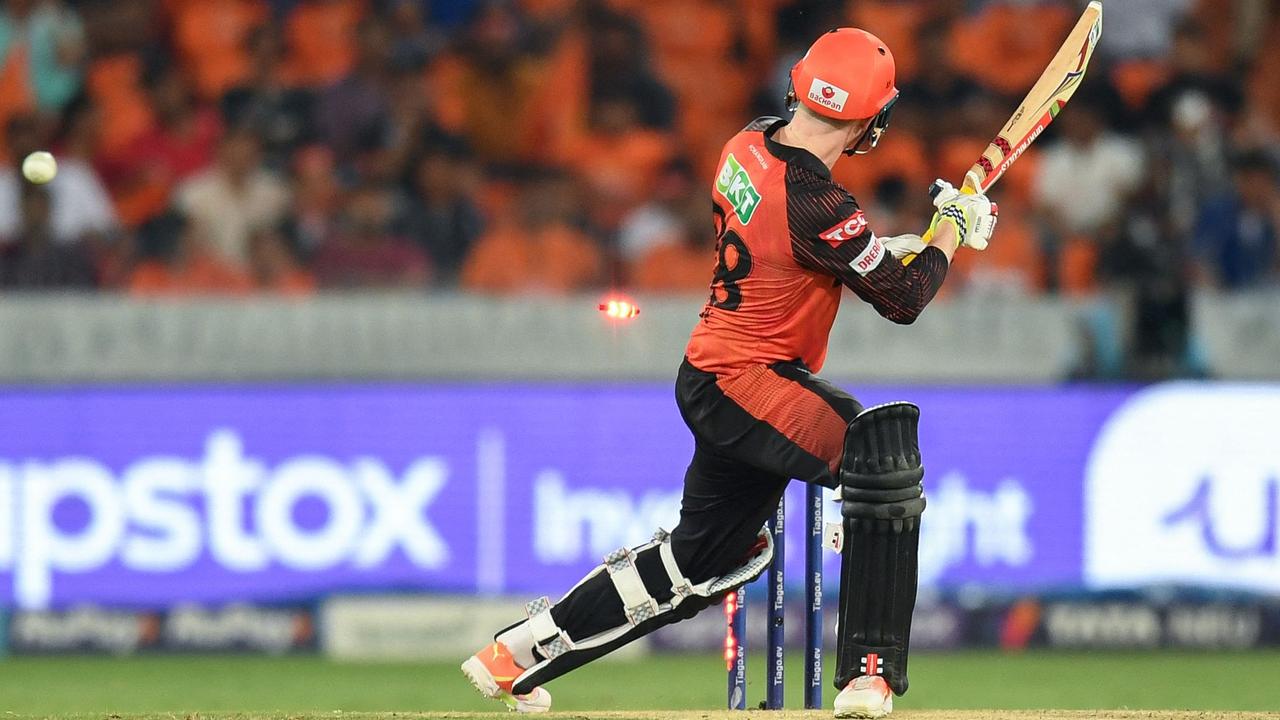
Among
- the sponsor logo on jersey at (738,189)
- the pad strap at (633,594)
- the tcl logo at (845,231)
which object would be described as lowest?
the pad strap at (633,594)

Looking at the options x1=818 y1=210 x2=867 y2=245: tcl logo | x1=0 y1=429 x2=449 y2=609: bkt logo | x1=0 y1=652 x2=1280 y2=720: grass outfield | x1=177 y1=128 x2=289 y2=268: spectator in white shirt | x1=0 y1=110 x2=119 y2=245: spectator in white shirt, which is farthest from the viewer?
x1=177 y1=128 x2=289 y2=268: spectator in white shirt

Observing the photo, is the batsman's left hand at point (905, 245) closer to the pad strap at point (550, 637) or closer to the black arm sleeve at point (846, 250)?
the black arm sleeve at point (846, 250)

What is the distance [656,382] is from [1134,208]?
129 inches

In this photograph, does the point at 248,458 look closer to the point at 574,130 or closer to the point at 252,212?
the point at 252,212

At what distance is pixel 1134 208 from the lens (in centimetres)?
1214

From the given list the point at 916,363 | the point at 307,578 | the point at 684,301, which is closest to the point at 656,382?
the point at 684,301

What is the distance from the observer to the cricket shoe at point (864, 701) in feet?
19.7

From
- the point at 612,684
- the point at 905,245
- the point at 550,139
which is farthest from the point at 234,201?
the point at 905,245

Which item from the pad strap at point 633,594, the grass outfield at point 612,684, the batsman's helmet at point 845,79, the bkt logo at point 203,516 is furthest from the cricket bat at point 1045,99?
the bkt logo at point 203,516

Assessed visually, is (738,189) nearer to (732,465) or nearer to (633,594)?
(732,465)

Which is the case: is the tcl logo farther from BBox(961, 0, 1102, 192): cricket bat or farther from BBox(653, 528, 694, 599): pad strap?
BBox(653, 528, 694, 599): pad strap

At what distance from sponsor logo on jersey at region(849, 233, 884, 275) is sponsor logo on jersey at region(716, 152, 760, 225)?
14.5 inches

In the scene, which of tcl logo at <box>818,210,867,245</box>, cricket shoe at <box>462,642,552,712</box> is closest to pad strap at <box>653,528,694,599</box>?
cricket shoe at <box>462,642,552,712</box>

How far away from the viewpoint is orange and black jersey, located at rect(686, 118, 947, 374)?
19.6ft
